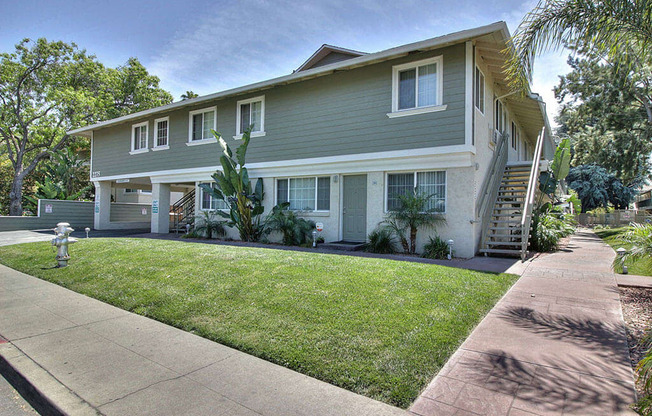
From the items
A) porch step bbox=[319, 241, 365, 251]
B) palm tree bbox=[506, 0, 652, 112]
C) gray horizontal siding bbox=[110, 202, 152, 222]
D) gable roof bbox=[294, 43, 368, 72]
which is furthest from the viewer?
gray horizontal siding bbox=[110, 202, 152, 222]

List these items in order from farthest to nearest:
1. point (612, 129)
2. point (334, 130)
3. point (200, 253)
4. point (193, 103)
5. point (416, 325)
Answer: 1. point (612, 129)
2. point (193, 103)
3. point (334, 130)
4. point (200, 253)
5. point (416, 325)

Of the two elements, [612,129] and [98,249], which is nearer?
[98,249]

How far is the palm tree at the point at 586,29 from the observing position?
5.78 m

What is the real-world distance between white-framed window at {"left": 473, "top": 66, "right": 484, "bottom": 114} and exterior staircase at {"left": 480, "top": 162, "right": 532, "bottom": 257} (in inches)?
115

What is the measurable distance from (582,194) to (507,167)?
30.5 metres

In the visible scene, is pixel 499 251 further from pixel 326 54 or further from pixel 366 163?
pixel 326 54

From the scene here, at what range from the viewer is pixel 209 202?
52.7ft

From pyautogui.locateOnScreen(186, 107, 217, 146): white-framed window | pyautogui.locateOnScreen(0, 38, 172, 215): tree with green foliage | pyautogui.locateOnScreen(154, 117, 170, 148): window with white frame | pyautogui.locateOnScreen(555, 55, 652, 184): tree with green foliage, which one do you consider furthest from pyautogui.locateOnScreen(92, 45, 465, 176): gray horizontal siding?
pyautogui.locateOnScreen(555, 55, 652, 184): tree with green foliage

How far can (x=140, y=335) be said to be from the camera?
4594 mm

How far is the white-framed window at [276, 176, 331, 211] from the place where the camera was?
12.8m

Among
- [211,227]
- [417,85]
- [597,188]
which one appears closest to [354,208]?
[417,85]

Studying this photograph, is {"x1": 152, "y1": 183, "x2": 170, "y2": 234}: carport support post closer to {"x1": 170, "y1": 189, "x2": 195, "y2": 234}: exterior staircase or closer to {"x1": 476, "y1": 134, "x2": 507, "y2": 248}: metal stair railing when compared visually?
{"x1": 170, "y1": 189, "x2": 195, "y2": 234}: exterior staircase

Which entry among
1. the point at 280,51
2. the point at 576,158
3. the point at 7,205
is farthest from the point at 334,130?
the point at 7,205

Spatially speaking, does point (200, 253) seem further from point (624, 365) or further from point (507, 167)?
point (507, 167)
